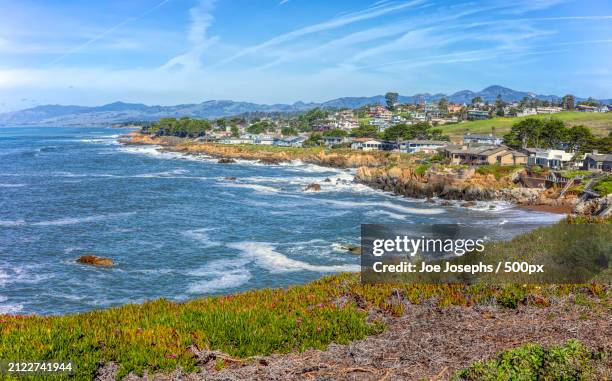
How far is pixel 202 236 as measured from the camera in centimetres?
3834

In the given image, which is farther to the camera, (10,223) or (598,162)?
(598,162)

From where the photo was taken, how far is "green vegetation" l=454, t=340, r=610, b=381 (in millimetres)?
7246

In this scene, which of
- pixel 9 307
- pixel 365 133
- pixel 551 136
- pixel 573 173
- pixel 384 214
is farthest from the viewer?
pixel 365 133

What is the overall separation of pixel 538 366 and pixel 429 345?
242 centimetres

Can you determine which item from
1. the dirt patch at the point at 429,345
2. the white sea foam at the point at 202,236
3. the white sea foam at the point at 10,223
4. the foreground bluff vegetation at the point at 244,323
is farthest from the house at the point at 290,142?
the dirt patch at the point at 429,345

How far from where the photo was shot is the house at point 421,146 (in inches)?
4176

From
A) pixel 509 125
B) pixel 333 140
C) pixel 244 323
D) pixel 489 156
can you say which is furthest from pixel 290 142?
pixel 244 323

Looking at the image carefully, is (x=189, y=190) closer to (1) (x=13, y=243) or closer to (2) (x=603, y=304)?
(1) (x=13, y=243)

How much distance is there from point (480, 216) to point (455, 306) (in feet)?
123

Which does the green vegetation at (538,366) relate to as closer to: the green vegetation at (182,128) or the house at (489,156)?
the house at (489,156)

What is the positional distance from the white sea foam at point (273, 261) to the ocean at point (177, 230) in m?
0.06

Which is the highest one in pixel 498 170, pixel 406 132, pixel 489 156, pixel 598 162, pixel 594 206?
pixel 406 132

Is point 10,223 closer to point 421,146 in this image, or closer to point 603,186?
point 603,186

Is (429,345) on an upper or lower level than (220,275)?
upper
